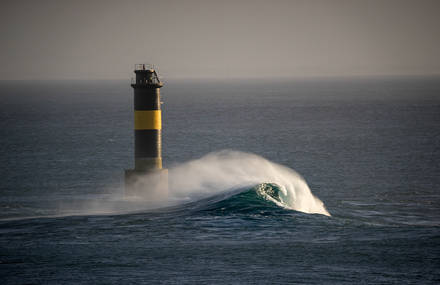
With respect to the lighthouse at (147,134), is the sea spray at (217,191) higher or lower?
lower

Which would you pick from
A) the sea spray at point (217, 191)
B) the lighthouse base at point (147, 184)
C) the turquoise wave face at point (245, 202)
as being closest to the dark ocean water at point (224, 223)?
the turquoise wave face at point (245, 202)

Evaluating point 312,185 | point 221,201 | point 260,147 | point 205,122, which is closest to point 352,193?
point 312,185

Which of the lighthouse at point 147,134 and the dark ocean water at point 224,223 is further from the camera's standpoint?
the lighthouse at point 147,134

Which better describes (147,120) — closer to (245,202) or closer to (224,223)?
(245,202)

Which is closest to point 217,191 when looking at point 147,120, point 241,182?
point 241,182

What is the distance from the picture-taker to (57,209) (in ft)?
143

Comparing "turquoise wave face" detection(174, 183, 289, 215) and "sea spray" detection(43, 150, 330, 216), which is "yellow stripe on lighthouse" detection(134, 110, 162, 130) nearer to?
"sea spray" detection(43, 150, 330, 216)

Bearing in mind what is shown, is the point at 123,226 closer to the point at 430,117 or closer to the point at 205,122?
the point at 205,122

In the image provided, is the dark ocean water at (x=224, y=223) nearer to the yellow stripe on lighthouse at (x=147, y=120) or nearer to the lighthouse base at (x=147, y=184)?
the lighthouse base at (x=147, y=184)

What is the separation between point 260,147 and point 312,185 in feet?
96.3

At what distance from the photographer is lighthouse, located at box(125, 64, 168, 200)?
3806cm

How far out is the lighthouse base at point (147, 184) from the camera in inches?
1508

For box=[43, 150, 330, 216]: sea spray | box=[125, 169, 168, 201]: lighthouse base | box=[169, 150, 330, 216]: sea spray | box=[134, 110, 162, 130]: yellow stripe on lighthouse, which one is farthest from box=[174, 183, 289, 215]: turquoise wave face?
box=[134, 110, 162, 130]: yellow stripe on lighthouse

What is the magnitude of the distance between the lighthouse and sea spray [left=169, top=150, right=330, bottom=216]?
423 cm
